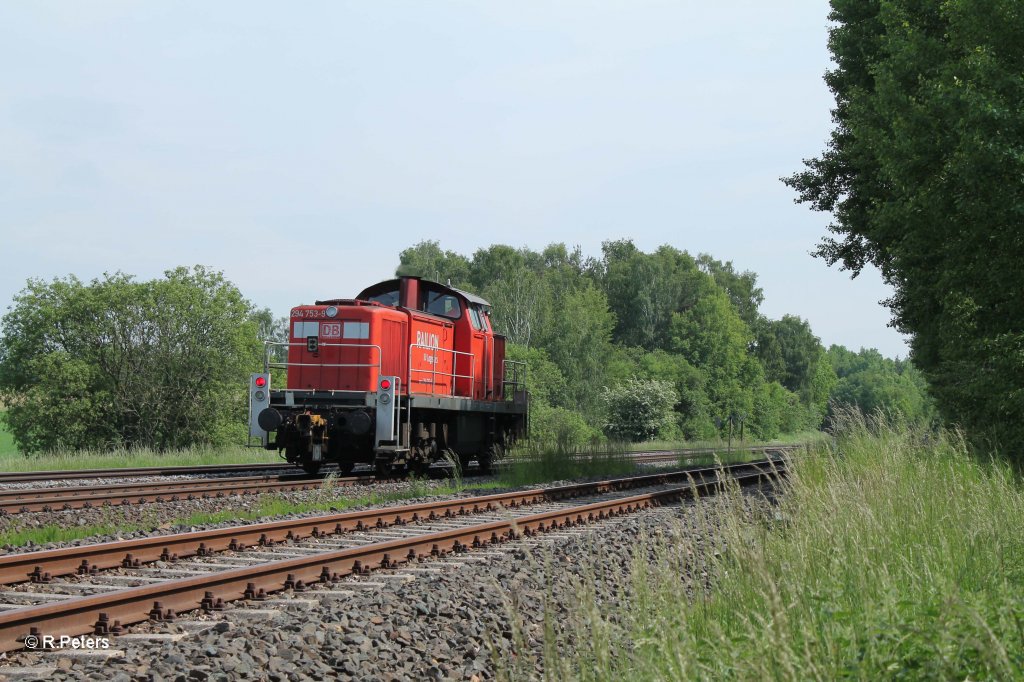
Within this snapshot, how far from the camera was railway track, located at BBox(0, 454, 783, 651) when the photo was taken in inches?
218

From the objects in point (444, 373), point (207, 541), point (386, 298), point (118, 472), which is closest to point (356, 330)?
point (386, 298)

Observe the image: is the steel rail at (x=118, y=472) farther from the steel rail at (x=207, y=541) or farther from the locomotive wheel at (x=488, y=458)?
the steel rail at (x=207, y=541)

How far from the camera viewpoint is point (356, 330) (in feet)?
54.8

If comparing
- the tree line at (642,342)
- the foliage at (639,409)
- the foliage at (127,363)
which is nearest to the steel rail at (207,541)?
the foliage at (127,363)

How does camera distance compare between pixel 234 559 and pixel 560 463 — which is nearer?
pixel 234 559

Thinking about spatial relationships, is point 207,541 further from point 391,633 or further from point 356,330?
point 356,330

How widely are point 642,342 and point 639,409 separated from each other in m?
30.4

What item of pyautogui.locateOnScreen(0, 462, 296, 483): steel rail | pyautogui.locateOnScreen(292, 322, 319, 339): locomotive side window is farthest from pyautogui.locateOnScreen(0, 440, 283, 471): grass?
pyautogui.locateOnScreen(292, 322, 319, 339): locomotive side window

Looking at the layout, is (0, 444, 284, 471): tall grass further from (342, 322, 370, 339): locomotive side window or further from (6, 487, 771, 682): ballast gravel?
(6, 487, 771, 682): ballast gravel

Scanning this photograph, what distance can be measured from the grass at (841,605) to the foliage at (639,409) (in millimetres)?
42502

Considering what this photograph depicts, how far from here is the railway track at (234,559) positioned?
5.54 m

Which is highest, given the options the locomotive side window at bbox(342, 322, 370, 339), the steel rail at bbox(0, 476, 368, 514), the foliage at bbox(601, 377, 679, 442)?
the locomotive side window at bbox(342, 322, 370, 339)

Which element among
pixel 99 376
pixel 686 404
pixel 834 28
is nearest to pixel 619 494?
pixel 834 28

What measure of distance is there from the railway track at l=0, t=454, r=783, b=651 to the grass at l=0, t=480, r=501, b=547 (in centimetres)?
149
